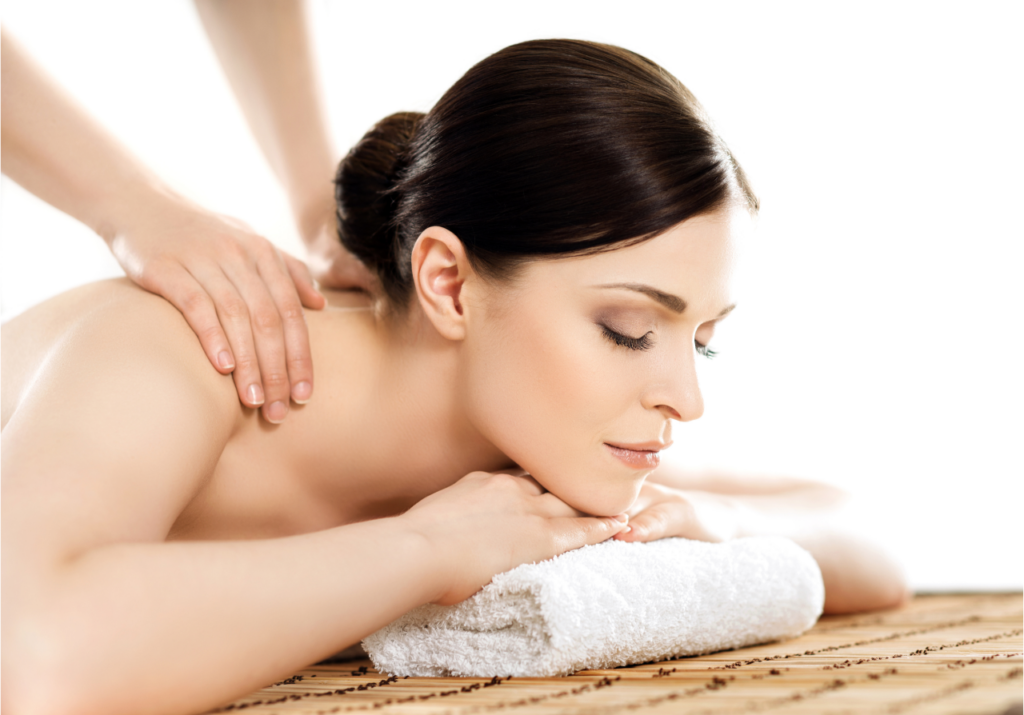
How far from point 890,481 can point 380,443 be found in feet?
4.83

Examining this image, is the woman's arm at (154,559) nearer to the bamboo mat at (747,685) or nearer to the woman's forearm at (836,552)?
the bamboo mat at (747,685)

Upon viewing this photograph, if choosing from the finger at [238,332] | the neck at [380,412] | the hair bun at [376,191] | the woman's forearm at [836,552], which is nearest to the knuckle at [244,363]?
the finger at [238,332]

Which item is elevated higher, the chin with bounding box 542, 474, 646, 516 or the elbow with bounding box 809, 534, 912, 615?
the chin with bounding box 542, 474, 646, 516

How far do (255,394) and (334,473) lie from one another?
0.71 feet

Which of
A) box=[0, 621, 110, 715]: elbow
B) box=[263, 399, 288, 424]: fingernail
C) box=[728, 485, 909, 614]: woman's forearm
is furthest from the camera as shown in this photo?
box=[728, 485, 909, 614]: woman's forearm

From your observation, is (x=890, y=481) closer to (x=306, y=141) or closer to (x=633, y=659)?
(x=633, y=659)

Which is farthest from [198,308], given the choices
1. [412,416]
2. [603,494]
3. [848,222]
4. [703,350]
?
[848,222]

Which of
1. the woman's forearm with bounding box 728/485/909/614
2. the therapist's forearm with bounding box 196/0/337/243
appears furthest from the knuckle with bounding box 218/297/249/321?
the woman's forearm with bounding box 728/485/909/614

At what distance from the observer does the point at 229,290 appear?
112 cm

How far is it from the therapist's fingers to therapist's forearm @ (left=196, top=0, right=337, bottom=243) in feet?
2.10

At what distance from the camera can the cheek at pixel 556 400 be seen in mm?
1065

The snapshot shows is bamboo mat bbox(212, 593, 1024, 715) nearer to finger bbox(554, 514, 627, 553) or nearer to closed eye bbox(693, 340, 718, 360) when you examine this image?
finger bbox(554, 514, 627, 553)

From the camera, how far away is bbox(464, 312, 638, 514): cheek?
1065 millimetres

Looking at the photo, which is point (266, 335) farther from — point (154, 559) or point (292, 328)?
point (154, 559)
